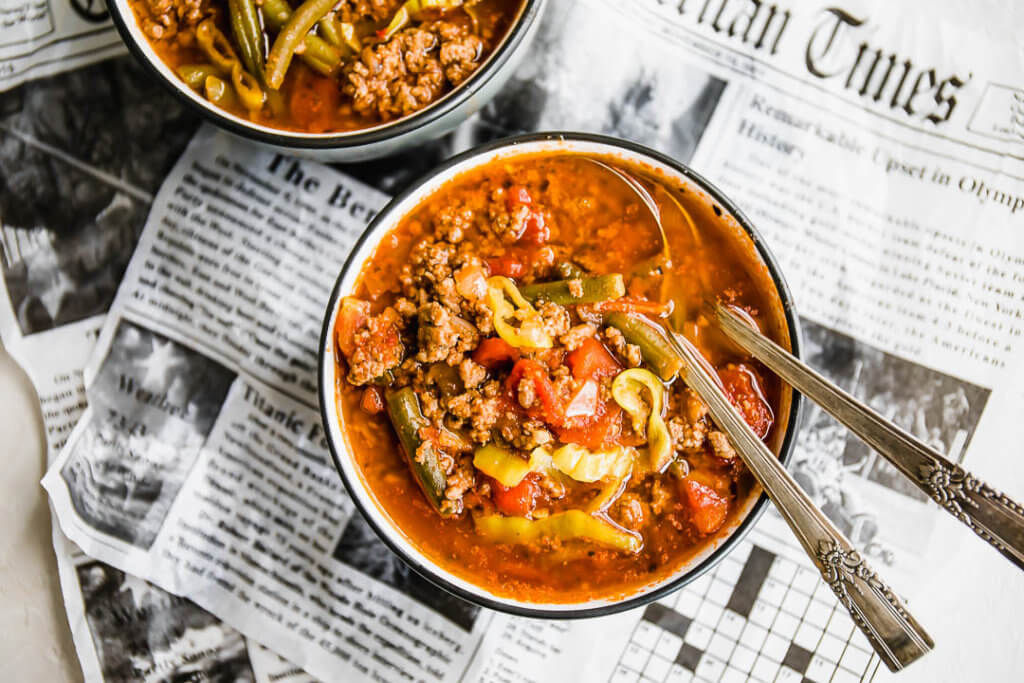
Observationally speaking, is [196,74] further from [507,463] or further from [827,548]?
[827,548]

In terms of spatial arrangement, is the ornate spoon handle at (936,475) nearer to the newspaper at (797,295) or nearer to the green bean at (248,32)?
the newspaper at (797,295)

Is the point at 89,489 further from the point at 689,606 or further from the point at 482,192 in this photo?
the point at 689,606

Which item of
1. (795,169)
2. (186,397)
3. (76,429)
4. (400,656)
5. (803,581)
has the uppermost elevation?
(795,169)

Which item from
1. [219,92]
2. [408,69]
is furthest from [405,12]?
[219,92]

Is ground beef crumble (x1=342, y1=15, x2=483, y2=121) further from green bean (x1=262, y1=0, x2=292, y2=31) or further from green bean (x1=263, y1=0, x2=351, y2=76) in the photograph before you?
green bean (x1=262, y1=0, x2=292, y2=31)

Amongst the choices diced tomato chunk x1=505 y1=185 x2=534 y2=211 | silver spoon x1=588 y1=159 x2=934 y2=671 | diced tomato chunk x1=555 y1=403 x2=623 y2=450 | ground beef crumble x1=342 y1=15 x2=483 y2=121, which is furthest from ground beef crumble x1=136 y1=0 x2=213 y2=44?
diced tomato chunk x1=555 y1=403 x2=623 y2=450

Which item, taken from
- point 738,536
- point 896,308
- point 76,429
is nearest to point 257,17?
point 76,429
